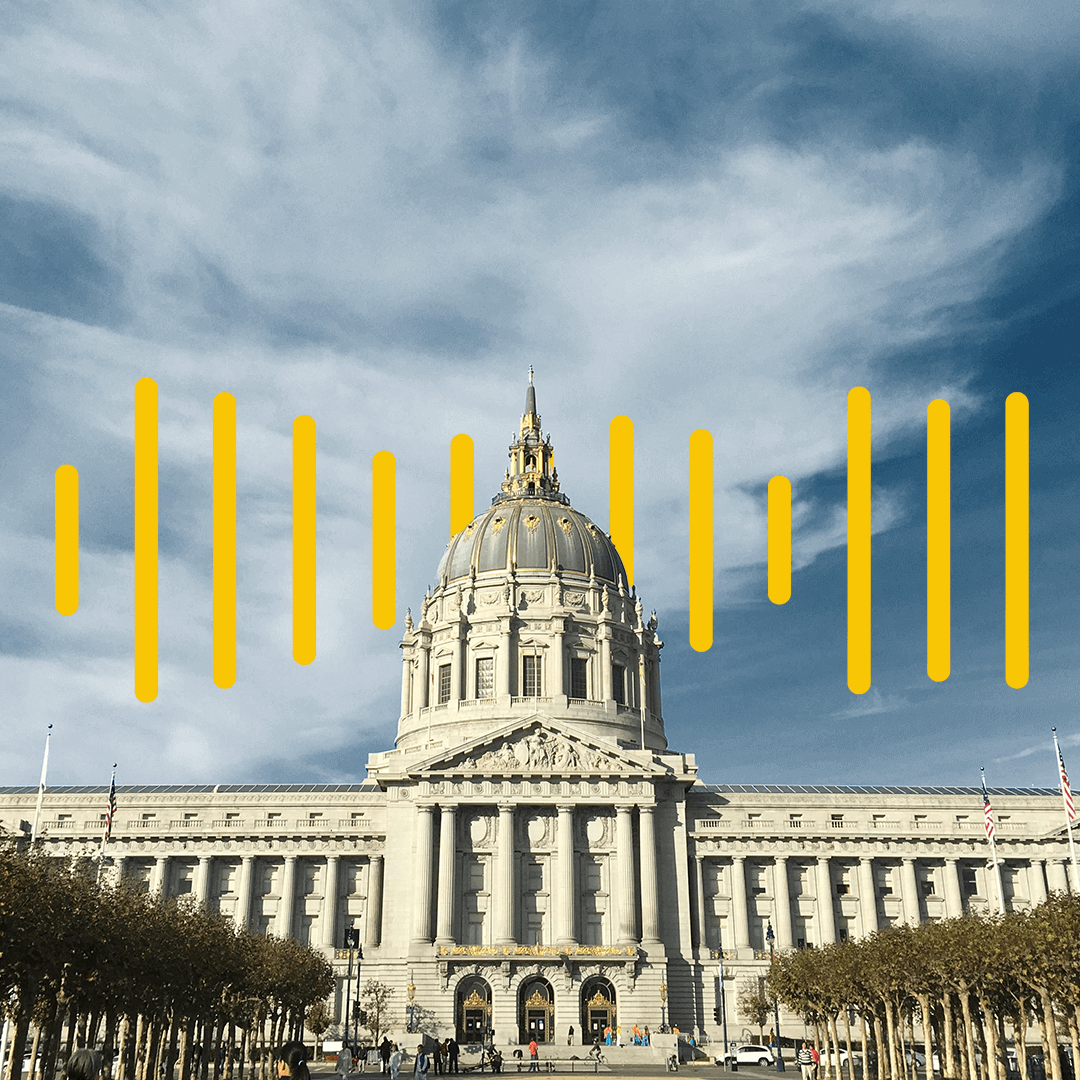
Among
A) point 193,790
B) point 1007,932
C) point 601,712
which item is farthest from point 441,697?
point 1007,932

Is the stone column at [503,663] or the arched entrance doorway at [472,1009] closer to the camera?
the arched entrance doorway at [472,1009]

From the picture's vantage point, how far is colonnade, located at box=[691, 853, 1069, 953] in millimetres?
100500

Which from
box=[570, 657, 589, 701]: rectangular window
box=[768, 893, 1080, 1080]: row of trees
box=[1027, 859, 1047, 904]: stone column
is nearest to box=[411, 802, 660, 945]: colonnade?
box=[570, 657, 589, 701]: rectangular window

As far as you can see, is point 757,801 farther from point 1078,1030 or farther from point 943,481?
point 943,481

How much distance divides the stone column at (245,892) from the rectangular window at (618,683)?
41.6 metres

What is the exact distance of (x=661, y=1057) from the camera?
76938 millimetres

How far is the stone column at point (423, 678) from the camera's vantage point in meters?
125

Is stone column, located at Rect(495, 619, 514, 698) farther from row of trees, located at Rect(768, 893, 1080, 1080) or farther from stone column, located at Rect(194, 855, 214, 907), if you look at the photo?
row of trees, located at Rect(768, 893, 1080, 1080)

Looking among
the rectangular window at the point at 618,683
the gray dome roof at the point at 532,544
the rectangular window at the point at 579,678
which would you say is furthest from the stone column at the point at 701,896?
the gray dome roof at the point at 532,544

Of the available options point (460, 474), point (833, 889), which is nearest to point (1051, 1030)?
A: point (460, 474)

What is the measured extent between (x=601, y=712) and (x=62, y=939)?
284 ft

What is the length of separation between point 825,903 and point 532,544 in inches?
1996

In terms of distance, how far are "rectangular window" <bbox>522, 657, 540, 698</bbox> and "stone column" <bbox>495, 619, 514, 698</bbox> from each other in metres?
2.00

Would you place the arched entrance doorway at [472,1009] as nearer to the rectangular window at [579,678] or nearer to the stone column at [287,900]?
the stone column at [287,900]
